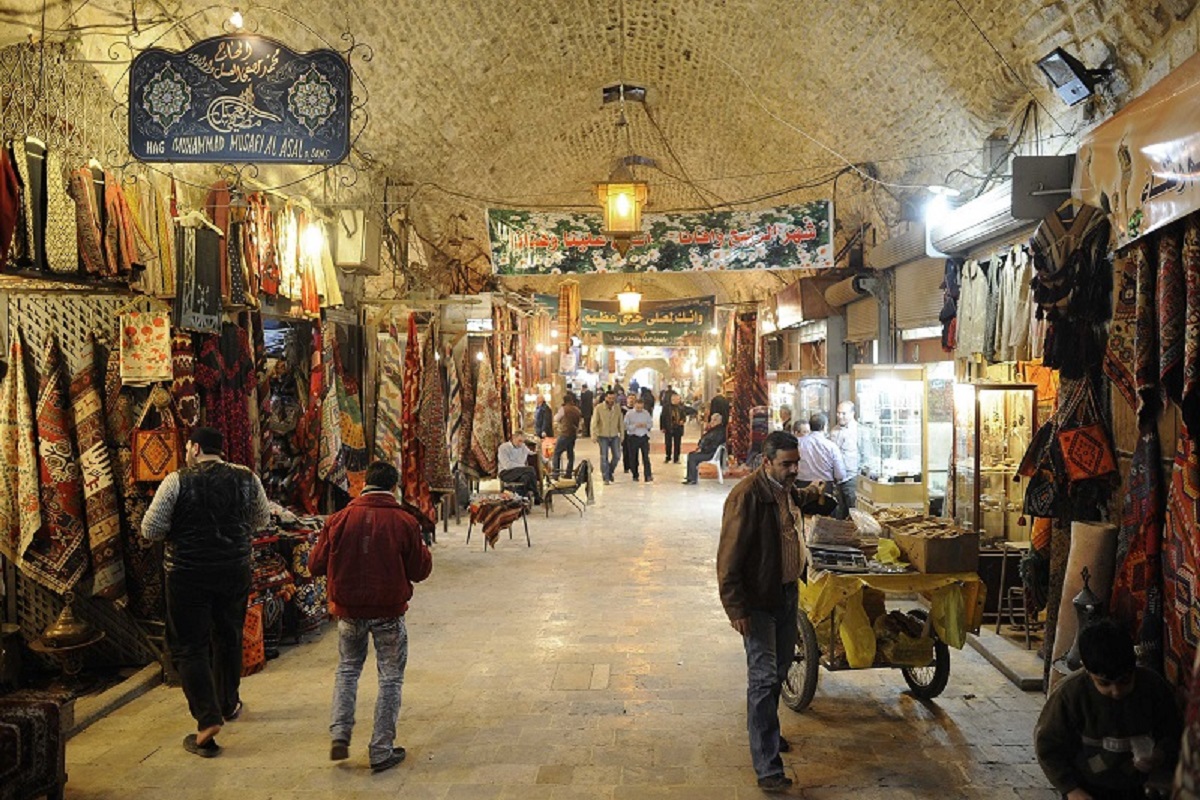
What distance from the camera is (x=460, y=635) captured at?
6.78 metres

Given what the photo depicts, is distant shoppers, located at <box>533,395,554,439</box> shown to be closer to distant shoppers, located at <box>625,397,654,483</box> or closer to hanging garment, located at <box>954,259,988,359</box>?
distant shoppers, located at <box>625,397,654,483</box>

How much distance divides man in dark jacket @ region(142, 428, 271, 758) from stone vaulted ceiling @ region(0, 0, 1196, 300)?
263cm

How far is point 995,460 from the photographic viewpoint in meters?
7.21

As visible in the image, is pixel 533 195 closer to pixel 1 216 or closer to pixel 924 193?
pixel 924 193

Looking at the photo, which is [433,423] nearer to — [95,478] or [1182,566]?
[95,478]

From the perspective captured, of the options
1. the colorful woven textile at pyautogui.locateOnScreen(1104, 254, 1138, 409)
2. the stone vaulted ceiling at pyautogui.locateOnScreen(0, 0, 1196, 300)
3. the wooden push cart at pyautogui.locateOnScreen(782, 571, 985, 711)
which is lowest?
the wooden push cart at pyautogui.locateOnScreen(782, 571, 985, 711)

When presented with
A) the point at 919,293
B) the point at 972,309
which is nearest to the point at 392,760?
the point at 972,309

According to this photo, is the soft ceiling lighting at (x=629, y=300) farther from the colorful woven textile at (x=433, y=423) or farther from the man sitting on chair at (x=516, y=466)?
the colorful woven textile at (x=433, y=423)

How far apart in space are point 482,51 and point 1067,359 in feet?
23.7

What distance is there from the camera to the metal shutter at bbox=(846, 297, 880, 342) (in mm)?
11516

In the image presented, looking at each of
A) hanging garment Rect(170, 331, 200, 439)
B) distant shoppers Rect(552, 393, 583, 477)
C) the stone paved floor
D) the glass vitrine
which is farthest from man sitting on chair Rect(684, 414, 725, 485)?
hanging garment Rect(170, 331, 200, 439)

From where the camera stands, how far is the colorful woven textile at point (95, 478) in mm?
5449

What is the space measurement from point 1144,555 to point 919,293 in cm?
639

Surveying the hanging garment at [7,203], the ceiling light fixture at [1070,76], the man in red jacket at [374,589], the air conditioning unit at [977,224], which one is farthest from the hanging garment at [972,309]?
the hanging garment at [7,203]
